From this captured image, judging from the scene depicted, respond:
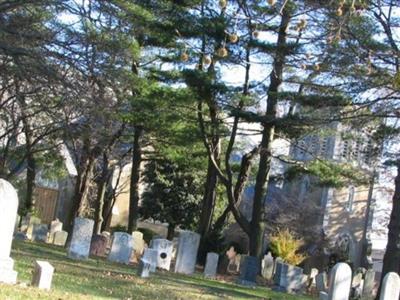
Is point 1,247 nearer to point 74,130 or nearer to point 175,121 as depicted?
point 74,130

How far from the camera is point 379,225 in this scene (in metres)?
48.0

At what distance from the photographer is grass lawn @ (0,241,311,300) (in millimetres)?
9988

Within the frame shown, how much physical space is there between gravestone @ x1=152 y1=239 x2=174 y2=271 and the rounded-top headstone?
8.26 m

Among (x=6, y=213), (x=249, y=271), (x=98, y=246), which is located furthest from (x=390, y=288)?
(x=98, y=246)

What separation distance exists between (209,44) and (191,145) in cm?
654

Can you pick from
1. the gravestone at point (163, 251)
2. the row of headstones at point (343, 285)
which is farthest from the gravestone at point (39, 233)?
the row of headstones at point (343, 285)

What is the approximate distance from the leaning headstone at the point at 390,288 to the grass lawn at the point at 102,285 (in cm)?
278

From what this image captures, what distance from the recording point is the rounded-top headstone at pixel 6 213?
34.1 feet

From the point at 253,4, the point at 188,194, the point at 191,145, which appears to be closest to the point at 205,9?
the point at 253,4

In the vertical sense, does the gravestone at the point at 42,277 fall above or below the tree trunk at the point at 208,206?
below

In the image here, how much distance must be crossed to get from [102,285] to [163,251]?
21.4 ft

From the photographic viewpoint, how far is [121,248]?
17953 mm

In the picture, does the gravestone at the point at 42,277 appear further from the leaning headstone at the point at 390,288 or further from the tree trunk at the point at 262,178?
the tree trunk at the point at 262,178

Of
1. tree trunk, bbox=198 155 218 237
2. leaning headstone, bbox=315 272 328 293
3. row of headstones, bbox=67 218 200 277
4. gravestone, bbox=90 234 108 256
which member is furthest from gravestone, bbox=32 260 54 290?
tree trunk, bbox=198 155 218 237
